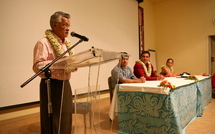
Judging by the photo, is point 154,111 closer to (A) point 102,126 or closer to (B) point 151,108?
(B) point 151,108

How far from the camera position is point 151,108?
1927 millimetres

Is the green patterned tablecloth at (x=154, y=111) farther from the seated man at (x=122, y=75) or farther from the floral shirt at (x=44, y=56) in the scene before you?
the floral shirt at (x=44, y=56)

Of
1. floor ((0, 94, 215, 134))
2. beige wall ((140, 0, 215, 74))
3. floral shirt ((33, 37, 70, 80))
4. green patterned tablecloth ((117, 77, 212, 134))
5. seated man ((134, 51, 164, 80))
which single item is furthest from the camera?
beige wall ((140, 0, 215, 74))

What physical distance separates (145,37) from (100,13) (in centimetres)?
292

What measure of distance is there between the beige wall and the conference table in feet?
14.4

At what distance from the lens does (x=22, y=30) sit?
271 cm

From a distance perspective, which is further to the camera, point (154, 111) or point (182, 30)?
point (182, 30)

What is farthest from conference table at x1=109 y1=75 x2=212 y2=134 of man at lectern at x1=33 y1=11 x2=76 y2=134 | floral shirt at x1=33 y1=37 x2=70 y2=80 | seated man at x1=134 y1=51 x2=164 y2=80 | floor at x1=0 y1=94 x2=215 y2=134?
floral shirt at x1=33 y1=37 x2=70 y2=80

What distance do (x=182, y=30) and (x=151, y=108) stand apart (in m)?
5.41

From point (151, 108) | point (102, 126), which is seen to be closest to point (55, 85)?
point (151, 108)

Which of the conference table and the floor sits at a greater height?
the conference table

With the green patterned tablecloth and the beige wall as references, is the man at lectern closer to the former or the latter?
the green patterned tablecloth

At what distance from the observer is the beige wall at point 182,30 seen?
5.95 metres

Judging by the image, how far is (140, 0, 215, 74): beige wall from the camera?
595 centimetres
